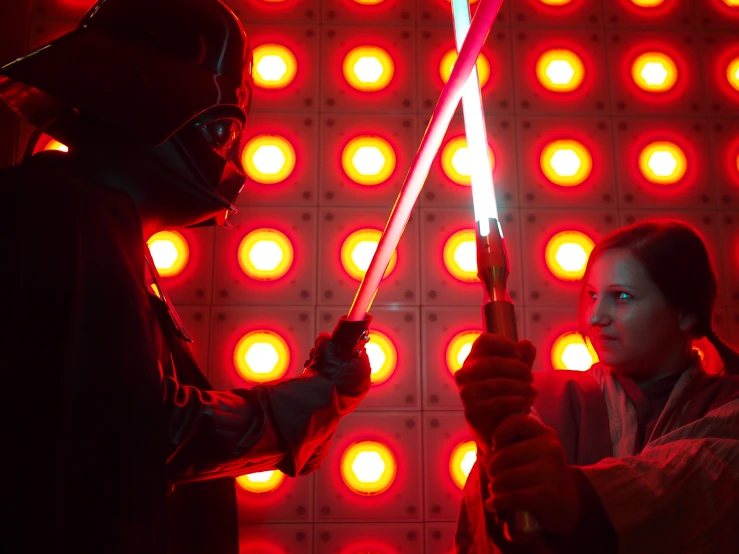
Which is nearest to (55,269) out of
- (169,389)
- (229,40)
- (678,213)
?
(169,389)

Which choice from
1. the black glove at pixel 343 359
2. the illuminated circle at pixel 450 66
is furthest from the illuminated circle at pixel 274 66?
the black glove at pixel 343 359

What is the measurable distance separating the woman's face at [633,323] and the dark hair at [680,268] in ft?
0.08

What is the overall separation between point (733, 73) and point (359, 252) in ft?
5.69

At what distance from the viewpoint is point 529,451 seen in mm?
822

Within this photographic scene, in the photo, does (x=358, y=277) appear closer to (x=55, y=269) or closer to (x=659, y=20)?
(x=55, y=269)

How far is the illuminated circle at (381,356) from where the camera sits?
2.27 meters

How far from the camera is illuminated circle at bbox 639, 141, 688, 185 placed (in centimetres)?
254

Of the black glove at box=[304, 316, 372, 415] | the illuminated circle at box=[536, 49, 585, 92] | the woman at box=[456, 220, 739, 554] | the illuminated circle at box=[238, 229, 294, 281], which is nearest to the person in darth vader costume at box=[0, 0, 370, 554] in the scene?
the black glove at box=[304, 316, 372, 415]

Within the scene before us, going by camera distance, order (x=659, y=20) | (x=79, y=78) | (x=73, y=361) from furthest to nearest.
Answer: (x=659, y=20), (x=79, y=78), (x=73, y=361)

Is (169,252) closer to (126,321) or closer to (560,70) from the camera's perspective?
(126,321)

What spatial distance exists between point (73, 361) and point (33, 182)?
1.10ft

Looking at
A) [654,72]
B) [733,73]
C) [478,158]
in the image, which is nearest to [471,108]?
[478,158]

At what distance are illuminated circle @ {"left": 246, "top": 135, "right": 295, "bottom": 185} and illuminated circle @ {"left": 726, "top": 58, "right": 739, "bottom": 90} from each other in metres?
1.81

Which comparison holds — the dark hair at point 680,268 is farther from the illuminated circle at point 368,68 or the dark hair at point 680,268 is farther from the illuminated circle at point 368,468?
the illuminated circle at point 368,68
